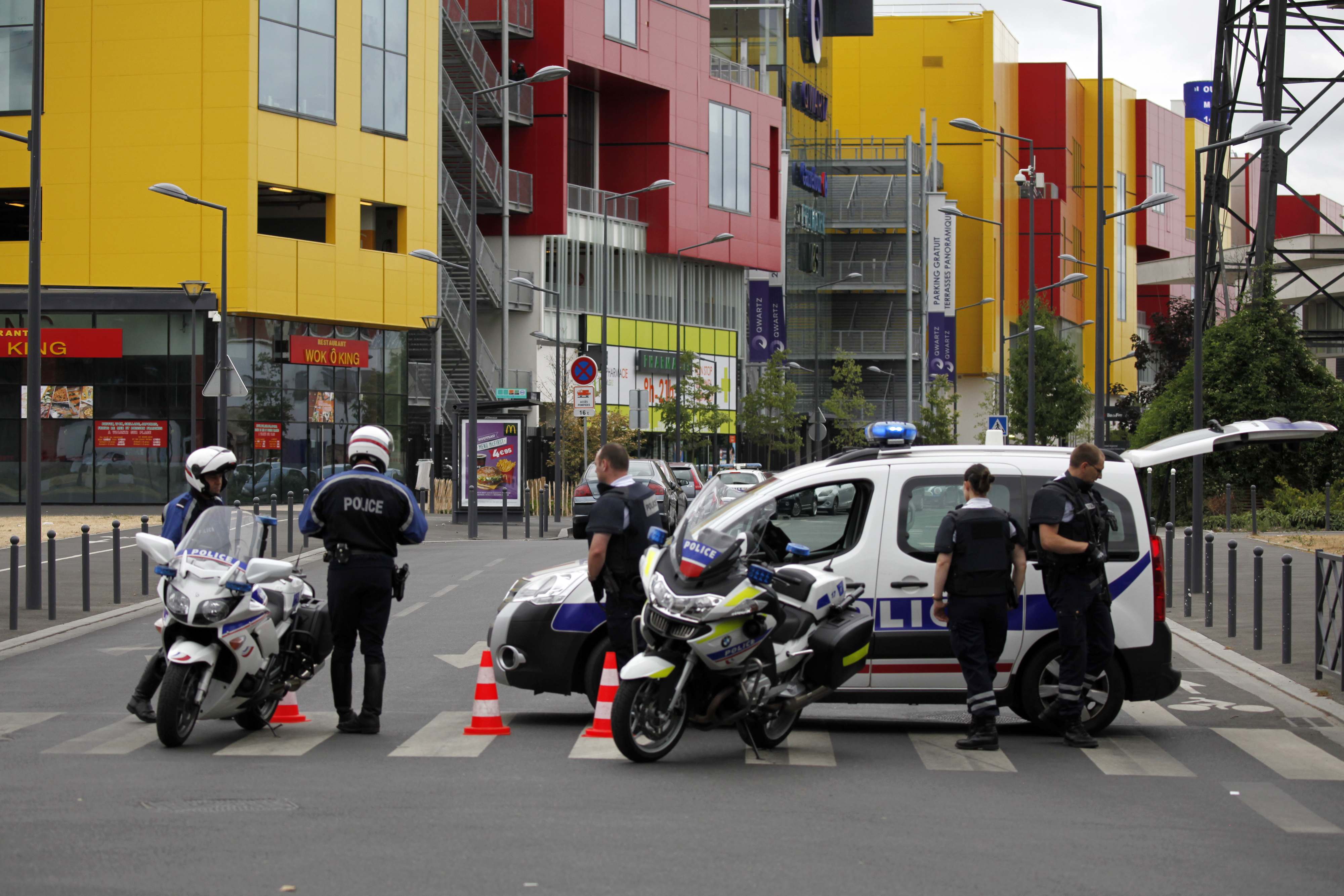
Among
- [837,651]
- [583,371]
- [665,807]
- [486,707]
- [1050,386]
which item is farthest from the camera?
[1050,386]

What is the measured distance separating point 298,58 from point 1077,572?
4045cm

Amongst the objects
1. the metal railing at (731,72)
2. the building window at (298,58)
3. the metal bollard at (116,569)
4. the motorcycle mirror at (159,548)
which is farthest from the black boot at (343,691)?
the metal railing at (731,72)

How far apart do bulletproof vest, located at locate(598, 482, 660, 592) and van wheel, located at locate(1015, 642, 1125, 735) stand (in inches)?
98.6

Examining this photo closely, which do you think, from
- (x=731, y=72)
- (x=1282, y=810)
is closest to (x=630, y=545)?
(x=1282, y=810)

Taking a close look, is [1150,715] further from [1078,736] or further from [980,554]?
[980,554]

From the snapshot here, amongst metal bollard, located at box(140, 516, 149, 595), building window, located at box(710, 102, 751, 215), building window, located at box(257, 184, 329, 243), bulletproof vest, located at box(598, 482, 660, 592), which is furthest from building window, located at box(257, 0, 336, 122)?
bulletproof vest, located at box(598, 482, 660, 592)

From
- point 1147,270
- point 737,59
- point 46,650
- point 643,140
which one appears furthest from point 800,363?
point 46,650

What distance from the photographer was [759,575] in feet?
28.3

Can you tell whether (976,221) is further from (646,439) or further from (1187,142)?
(1187,142)

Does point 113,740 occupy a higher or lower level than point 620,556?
lower

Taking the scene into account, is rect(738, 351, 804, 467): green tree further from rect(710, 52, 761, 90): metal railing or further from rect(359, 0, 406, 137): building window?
rect(359, 0, 406, 137): building window

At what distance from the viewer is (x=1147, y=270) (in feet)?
366

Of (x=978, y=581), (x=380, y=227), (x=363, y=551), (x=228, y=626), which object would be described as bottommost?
(x=228, y=626)

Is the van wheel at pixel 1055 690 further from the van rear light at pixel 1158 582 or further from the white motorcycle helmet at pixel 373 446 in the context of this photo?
the white motorcycle helmet at pixel 373 446
